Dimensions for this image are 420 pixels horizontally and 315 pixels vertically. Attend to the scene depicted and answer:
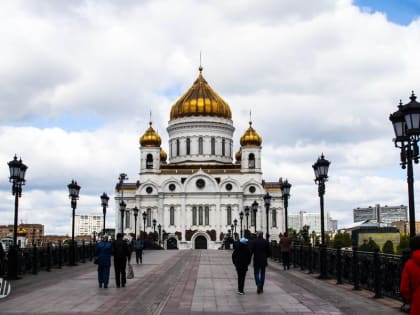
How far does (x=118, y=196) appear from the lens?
94.6 m

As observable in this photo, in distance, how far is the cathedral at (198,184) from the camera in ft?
289

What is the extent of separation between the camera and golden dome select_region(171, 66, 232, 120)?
3730 inches

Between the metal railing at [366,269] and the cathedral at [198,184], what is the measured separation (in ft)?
196

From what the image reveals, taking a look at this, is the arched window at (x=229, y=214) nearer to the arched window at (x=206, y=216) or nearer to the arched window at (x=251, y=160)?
the arched window at (x=206, y=216)

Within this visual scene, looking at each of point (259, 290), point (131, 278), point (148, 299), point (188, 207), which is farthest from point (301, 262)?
point (188, 207)

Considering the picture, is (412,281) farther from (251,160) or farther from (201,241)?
(251,160)

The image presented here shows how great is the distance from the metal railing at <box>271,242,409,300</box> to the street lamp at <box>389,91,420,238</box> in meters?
1.32

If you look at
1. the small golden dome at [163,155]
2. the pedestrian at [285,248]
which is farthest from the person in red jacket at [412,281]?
the small golden dome at [163,155]

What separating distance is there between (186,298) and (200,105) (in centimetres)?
7947

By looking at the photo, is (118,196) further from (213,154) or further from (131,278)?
(131,278)

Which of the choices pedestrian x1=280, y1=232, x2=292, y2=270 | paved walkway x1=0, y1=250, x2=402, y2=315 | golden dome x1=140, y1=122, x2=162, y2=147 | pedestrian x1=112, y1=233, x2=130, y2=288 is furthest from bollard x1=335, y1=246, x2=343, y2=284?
golden dome x1=140, y1=122, x2=162, y2=147

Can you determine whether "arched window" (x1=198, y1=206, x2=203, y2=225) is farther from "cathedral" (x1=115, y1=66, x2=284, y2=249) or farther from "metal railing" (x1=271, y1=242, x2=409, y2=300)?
"metal railing" (x1=271, y1=242, x2=409, y2=300)

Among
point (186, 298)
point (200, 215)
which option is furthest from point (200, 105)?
point (186, 298)

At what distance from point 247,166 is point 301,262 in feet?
207
